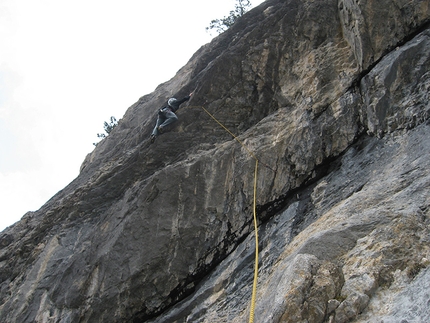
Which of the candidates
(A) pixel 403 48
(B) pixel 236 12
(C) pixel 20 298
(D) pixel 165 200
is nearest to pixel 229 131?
(D) pixel 165 200

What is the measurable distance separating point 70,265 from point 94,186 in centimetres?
210

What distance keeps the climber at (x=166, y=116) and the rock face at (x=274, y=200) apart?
0.83 ft

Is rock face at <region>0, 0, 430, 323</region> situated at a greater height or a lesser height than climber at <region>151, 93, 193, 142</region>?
lesser

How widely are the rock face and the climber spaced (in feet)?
0.83

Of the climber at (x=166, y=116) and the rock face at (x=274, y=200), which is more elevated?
the climber at (x=166, y=116)

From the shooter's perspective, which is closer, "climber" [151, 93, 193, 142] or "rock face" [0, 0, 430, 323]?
"rock face" [0, 0, 430, 323]

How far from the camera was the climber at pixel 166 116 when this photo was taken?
32.5 feet

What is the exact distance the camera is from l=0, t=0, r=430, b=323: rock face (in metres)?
4.44

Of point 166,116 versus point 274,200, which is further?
point 166,116

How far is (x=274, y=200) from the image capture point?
707cm

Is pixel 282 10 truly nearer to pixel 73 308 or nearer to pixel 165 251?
pixel 165 251

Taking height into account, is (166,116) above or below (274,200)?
above

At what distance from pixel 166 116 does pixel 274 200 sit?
Result: 4089mm

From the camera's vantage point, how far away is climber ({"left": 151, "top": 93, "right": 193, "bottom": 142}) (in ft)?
32.5
